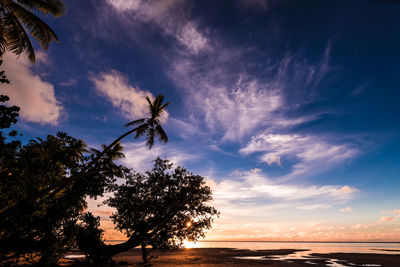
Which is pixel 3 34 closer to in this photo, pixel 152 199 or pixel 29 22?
pixel 29 22

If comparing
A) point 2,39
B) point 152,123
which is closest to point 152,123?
point 152,123

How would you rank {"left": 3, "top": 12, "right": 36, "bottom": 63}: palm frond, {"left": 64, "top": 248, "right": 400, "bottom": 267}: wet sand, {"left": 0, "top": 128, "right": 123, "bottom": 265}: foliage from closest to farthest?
{"left": 0, "top": 128, "right": 123, "bottom": 265}: foliage
{"left": 3, "top": 12, "right": 36, "bottom": 63}: palm frond
{"left": 64, "top": 248, "right": 400, "bottom": 267}: wet sand

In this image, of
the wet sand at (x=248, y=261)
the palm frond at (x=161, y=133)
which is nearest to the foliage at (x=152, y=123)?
the palm frond at (x=161, y=133)

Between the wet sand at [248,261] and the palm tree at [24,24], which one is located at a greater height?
the palm tree at [24,24]

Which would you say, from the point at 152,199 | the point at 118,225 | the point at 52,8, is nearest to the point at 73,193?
the point at 118,225

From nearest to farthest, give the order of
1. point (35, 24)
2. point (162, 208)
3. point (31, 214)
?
1. point (31, 214)
2. point (35, 24)
3. point (162, 208)

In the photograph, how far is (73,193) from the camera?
18797mm

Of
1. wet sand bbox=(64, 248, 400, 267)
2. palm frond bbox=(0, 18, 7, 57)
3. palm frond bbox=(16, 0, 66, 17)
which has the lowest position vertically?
wet sand bbox=(64, 248, 400, 267)

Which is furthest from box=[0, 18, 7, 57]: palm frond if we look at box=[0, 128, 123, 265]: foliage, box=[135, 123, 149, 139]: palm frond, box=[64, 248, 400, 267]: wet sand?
box=[64, 248, 400, 267]: wet sand

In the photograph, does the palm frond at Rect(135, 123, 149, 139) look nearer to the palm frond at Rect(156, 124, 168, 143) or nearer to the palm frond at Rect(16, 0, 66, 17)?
the palm frond at Rect(156, 124, 168, 143)

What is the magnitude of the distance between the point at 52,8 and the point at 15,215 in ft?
38.7

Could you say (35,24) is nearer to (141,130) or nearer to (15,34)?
(15,34)

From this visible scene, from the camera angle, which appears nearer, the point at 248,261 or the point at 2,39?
the point at 2,39

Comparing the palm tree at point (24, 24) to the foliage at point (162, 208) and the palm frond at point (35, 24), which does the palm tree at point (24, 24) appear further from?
the foliage at point (162, 208)
